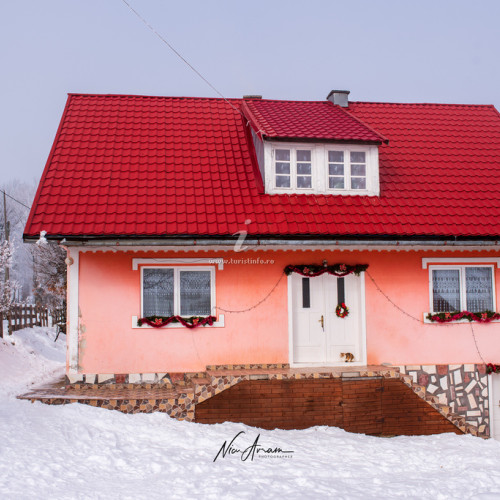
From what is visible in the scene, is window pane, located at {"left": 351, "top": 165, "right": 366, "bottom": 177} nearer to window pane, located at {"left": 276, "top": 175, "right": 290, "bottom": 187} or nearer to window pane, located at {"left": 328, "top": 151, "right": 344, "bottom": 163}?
window pane, located at {"left": 328, "top": 151, "right": 344, "bottom": 163}

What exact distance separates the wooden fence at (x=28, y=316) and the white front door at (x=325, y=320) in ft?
44.1

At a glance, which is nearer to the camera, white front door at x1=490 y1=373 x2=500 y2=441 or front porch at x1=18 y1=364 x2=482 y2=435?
front porch at x1=18 y1=364 x2=482 y2=435

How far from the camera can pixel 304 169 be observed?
39.3ft

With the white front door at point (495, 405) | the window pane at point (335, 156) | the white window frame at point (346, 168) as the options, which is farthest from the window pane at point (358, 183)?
the white front door at point (495, 405)

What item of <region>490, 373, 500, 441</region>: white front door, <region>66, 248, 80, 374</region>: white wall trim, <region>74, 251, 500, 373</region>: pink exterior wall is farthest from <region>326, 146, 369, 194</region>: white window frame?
<region>66, 248, 80, 374</region>: white wall trim

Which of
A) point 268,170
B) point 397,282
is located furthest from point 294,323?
point 268,170

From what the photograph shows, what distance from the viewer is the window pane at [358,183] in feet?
39.7

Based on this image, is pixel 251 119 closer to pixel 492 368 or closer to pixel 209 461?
pixel 492 368

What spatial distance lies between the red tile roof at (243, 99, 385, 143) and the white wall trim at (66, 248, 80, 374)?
15.6 ft

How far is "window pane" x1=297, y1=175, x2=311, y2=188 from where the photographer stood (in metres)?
12.0

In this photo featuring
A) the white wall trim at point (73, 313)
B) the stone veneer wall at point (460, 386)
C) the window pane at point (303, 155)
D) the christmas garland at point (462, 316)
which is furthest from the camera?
the window pane at point (303, 155)

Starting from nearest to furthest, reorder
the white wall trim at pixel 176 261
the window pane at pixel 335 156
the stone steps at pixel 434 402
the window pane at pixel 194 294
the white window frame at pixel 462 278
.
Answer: the stone steps at pixel 434 402
the white wall trim at pixel 176 261
the window pane at pixel 194 294
the white window frame at pixel 462 278
the window pane at pixel 335 156

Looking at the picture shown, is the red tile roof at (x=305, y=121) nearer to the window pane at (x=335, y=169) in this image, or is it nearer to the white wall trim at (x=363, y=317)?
the window pane at (x=335, y=169)

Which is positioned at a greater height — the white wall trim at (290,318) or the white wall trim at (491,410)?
the white wall trim at (290,318)
